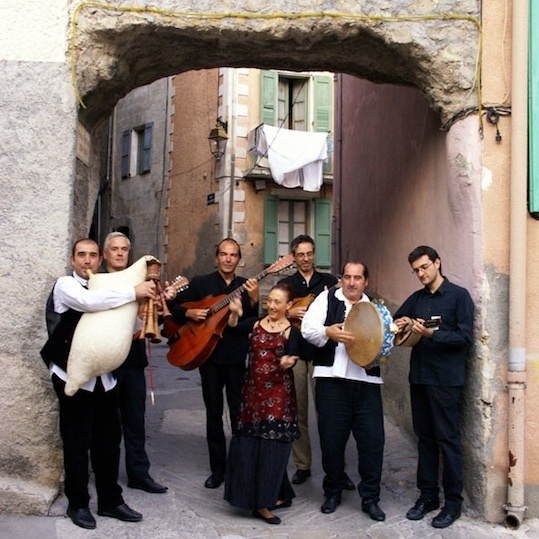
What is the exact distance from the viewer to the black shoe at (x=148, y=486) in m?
4.43

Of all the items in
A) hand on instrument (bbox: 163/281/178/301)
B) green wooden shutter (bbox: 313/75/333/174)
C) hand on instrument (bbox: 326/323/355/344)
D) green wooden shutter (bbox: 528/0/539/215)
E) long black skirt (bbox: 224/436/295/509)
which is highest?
green wooden shutter (bbox: 313/75/333/174)

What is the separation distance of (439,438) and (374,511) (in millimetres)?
608

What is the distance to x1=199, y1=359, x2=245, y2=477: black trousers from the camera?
15.1ft

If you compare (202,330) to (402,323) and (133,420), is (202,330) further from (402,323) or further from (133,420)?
(402,323)

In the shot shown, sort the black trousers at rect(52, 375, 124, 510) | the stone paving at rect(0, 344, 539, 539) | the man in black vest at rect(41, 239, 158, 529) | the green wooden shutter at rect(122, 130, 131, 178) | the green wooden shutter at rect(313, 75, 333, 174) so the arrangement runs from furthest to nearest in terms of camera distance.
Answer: the green wooden shutter at rect(122, 130, 131, 178) < the green wooden shutter at rect(313, 75, 333, 174) < the stone paving at rect(0, 344, 539, 539) < the black trousers at rect(52, 375, 124, 510) < the man in black vest at rect(41, 239, 158, 529)

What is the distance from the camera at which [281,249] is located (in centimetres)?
1619

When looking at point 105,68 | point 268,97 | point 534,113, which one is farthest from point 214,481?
point 268,97

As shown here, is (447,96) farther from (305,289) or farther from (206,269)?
(206,269)

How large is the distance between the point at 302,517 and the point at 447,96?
277 cm

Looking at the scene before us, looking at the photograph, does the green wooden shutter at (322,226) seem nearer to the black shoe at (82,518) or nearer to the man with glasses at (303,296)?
the man with glasses at (303,296)

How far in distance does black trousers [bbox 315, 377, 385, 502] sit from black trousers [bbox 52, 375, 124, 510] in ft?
4.10

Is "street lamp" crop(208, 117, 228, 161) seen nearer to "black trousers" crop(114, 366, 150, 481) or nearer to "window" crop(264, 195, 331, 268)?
"window" crop(264, 195, 331, 268)

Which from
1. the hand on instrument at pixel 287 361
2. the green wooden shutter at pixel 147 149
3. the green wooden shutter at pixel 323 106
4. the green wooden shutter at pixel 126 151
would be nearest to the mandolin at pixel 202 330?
the hand on instrument at pixel 287 361

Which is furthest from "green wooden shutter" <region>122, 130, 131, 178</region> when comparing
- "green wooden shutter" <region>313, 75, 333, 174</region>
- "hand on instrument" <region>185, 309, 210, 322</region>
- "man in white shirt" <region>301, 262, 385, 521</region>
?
"man in white shirt" <region>301, 262, 385, 521</region>
